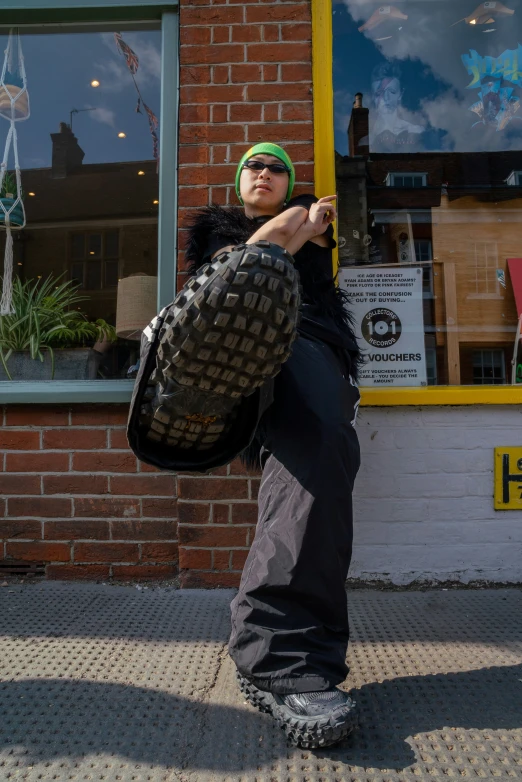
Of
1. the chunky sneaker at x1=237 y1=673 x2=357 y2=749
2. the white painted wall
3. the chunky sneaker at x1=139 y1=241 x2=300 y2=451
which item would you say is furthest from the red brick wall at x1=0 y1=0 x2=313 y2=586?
the chunky sneaker at x1=139 y1=241 x2=300 y2=451

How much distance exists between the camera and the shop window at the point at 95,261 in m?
3.21

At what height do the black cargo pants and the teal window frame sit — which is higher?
the teal window frame

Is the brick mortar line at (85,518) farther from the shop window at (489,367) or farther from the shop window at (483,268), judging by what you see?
the shop window at (483,268)

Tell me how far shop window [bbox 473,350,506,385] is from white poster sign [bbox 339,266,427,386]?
28 cm

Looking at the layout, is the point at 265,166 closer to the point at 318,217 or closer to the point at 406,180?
the point at 318,217

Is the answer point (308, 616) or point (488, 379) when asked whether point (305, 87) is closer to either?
point (488, 379)

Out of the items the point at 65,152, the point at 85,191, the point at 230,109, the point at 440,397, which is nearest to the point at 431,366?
the point at 440,397

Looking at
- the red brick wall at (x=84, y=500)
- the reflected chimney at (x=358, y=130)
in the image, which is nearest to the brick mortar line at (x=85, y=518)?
the red brick wall at (x=84, y=500)

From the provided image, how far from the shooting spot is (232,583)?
2715 mm

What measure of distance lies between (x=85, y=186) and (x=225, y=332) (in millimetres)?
2541

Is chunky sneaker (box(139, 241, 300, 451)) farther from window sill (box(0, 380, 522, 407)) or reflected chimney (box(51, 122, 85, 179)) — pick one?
reflected chimney (box(51, 122, 85, 179))

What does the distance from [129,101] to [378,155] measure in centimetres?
141

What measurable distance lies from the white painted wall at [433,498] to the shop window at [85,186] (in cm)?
132

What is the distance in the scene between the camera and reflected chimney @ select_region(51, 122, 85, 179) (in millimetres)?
3506
